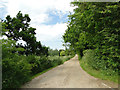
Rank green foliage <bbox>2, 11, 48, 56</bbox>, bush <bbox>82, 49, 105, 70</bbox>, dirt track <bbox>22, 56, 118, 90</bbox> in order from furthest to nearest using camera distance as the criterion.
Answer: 1. green foliage <bbox>2, 11, 48, 56</bbox>
2. bush <bbox>82, 49, 105, 70</bbox>
3. dirt track <bbox>22, 56, 118, 90</bbox>

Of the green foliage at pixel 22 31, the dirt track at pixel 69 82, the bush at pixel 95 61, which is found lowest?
the dirt track at pixel 69 82

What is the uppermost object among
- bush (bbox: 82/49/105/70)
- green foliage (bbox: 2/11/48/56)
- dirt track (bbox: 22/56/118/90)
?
green foliage (bbox: 2/11/48/56)

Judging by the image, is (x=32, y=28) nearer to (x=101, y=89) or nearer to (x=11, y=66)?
(x=11, y=66)

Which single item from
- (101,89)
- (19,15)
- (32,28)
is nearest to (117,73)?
(101,89)

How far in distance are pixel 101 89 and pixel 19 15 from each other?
13.6 metres

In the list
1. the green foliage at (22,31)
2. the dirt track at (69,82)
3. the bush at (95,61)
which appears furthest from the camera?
the green foliage at (22,31)

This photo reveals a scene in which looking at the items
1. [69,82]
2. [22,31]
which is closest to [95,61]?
[69,82]

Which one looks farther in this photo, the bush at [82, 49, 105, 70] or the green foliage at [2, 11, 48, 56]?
the green foliage at [2, 11, 48, 56]

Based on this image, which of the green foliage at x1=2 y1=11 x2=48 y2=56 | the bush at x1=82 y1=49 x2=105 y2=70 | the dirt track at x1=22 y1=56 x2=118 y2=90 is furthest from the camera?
the green foliage at x1=2 y1=11 x2=48 y2=56

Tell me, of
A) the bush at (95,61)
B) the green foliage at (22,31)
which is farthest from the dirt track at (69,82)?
the green foliage at (22,31)

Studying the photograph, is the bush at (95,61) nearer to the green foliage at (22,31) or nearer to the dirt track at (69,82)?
the dirt track at (69,82)

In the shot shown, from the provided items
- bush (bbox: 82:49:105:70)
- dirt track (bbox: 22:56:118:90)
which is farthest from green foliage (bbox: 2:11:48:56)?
bush (bbox: 82:49:105:70)

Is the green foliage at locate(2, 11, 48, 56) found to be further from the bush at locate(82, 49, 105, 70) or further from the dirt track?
the bush at locate(82, 49, 105, 70)

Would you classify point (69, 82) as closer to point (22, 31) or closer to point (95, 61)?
point (95, 61)
